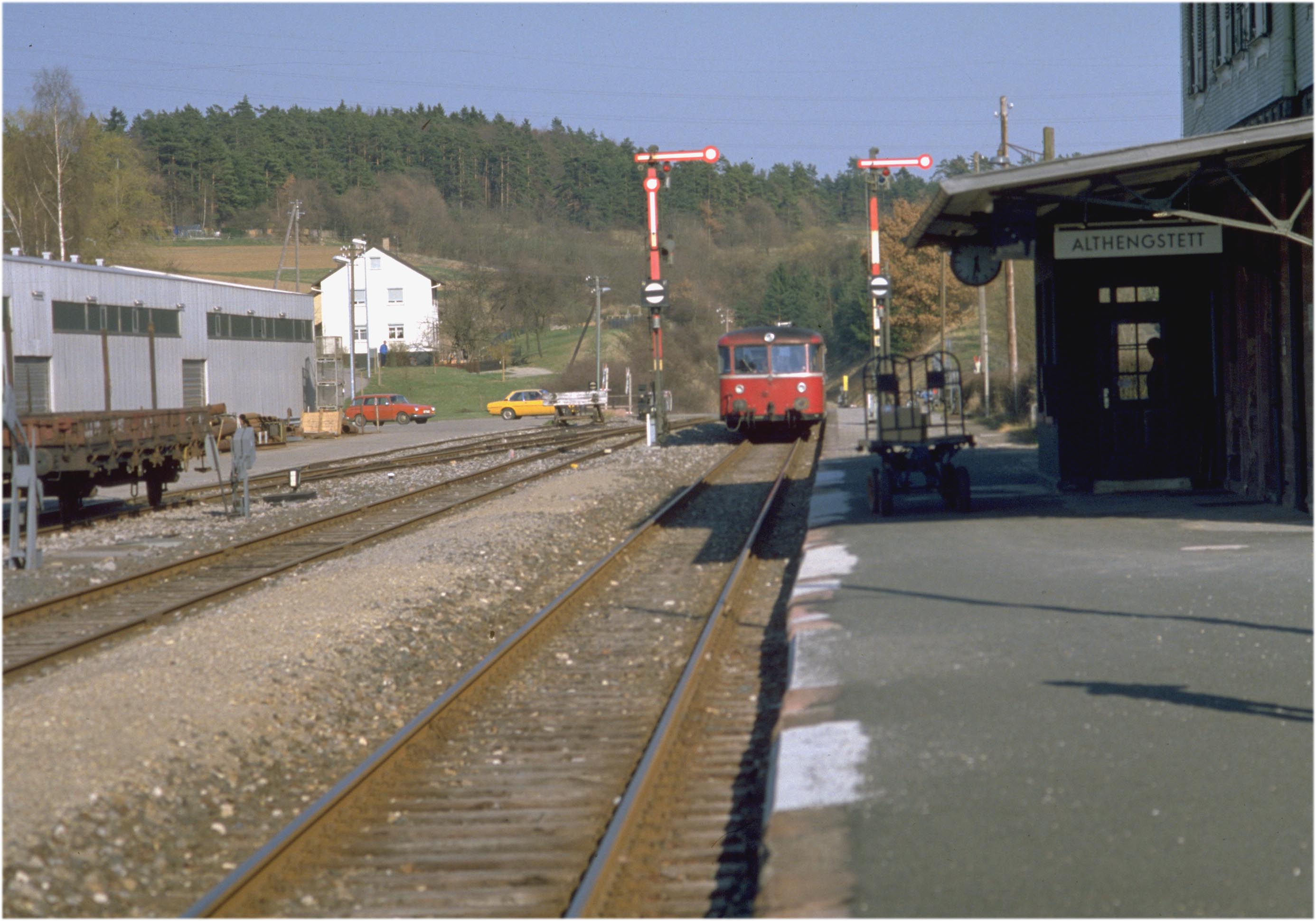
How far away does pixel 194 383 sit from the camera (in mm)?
43031

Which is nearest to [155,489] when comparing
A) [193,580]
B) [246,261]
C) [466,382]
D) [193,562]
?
[193,562]

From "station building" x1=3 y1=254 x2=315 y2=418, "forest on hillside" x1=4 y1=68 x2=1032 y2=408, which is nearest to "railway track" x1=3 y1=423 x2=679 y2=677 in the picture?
"station building" x1=3 y1=254 x2=315 y2=418

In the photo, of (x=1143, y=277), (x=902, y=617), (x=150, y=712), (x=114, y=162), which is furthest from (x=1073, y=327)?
(x=114, y=162)

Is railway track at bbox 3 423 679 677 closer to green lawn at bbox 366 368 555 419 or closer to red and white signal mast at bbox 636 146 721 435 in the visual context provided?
red and white signal mast at bbox 636 146 721 435

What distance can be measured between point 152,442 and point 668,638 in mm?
12851

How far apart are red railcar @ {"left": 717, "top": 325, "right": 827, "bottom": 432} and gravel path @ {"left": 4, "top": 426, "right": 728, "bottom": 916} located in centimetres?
1927

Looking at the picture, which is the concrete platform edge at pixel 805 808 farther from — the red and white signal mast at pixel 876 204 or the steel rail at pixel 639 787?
the red and white signal mast at pixel 876 204

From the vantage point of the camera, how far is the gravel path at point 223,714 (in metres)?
5.62

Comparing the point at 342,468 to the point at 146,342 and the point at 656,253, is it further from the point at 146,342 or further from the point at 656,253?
the point at 146,342

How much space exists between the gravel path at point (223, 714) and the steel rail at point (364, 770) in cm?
28

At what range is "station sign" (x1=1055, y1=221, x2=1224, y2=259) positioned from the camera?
1409 cm

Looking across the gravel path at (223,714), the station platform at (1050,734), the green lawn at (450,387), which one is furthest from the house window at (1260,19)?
the green lawn at (450,387)

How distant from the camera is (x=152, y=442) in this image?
20.2 m

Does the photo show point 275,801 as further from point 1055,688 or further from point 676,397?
point 676,397
